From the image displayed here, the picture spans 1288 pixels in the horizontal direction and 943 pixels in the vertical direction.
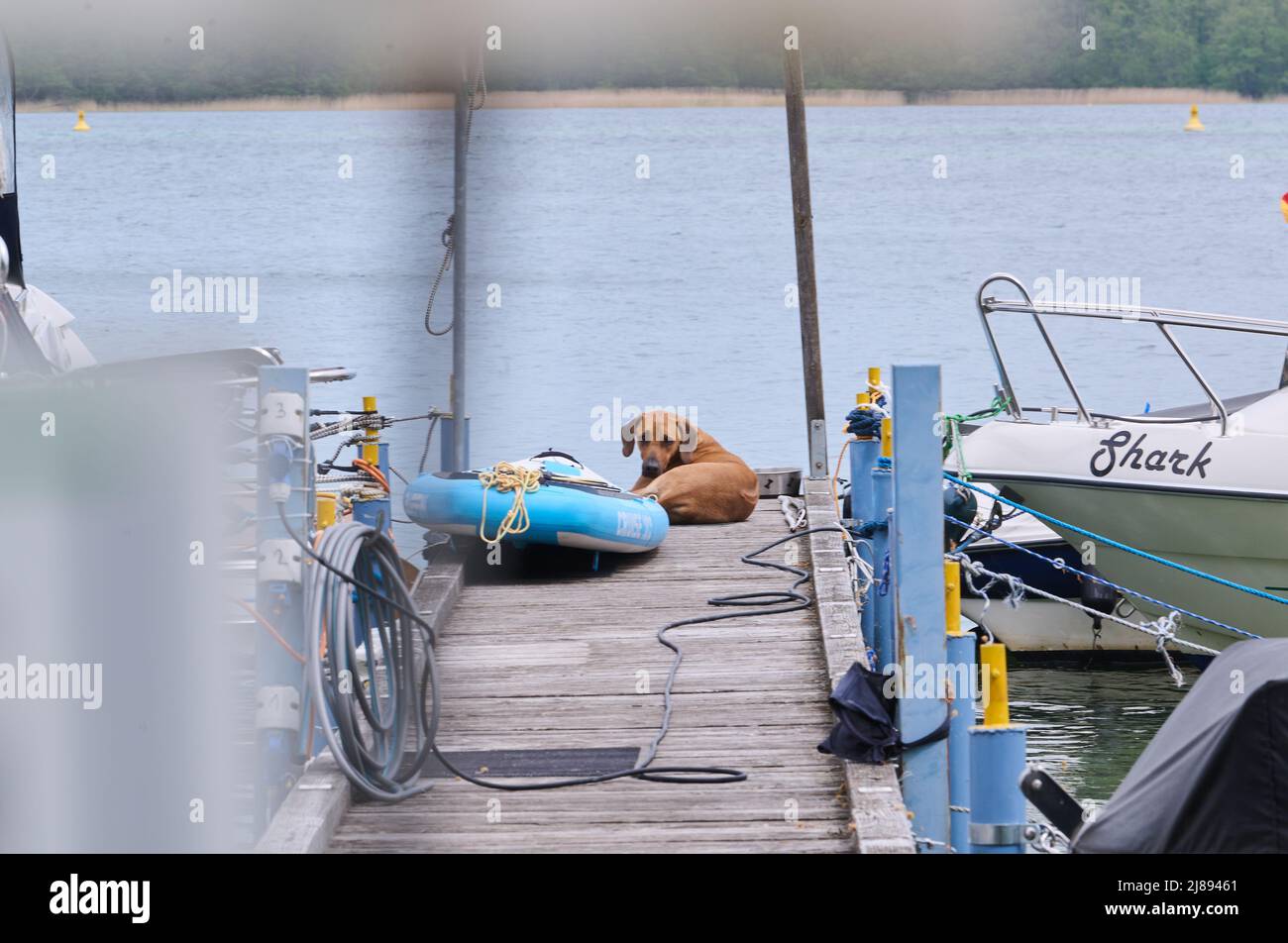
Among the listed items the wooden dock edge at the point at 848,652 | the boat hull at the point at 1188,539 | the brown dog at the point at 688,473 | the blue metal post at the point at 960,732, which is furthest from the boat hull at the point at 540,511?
the boat hull at the point at 1188,539

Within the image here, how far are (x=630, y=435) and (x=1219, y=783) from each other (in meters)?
5.86

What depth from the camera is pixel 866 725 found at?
17.1ft

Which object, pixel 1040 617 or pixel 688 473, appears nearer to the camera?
pixel 688 473

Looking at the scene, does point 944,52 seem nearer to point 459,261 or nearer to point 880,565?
point 459,261

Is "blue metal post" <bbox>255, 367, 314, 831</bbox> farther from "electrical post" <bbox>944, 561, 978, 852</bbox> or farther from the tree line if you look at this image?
the tree line

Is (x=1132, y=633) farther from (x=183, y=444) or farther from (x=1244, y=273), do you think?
(x=1244, y=273)

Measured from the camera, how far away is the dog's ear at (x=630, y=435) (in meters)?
9.27

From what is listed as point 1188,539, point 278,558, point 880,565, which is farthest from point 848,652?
point 1188,539

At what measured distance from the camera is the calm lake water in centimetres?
1198

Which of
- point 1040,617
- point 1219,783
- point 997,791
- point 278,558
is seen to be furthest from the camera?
point 1040,617

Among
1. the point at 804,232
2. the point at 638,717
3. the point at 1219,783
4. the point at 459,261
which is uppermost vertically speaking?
the point at 804,232

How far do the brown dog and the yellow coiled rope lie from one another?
1530 mm

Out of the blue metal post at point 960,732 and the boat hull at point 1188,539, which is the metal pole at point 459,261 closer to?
the boat hull at point 1188,539
